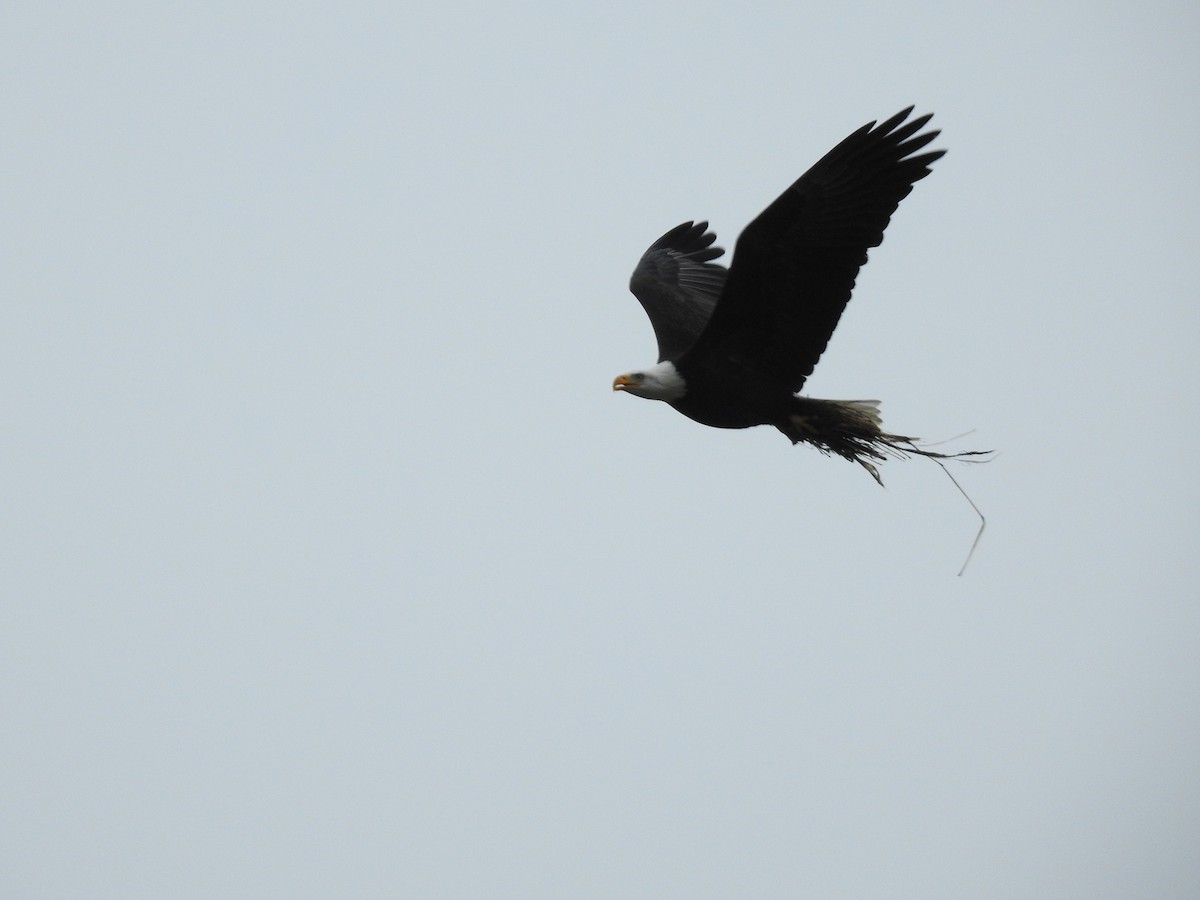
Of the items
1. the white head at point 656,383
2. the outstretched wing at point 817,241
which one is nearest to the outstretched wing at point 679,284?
the white head at point 656,383

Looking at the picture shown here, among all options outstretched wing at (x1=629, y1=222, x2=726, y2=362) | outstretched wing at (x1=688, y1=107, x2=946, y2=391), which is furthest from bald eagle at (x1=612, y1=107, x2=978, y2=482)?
outstretched wing at (x1=629, y1=222, x2=726, y2=362)

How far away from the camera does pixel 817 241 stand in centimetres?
797

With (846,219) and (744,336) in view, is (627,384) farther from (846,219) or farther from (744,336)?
(846,219)

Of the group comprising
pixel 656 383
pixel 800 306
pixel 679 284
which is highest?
pixel 679 284

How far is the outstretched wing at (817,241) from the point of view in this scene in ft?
25.7

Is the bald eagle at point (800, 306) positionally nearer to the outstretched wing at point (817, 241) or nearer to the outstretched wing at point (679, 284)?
the outstretched wing at point (817, 241)

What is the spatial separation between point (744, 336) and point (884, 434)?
1004mm

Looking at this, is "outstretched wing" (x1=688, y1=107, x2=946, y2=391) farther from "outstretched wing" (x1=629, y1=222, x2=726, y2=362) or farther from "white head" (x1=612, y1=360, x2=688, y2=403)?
"outstretched wing" (x1=629, y1=222, x2=726, y2=362)

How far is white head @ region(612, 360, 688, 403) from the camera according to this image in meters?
A: 8.56

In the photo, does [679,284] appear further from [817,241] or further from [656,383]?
[817,241]

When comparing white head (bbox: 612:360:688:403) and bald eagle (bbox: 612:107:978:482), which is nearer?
bald eagle (bbox: 612:107:978:482)

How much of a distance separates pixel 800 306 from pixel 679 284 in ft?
8.52

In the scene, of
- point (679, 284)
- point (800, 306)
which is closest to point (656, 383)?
point (800, 306)

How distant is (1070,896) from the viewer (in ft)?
426
